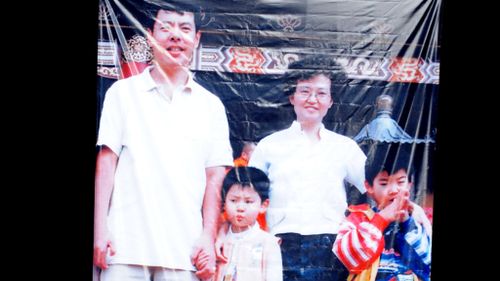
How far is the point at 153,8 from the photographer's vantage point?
286cm

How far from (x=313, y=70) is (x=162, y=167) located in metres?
0.81

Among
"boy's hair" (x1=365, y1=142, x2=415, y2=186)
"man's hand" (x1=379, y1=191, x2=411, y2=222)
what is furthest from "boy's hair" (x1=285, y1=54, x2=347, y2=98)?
"man's hand" (x1=379, y1=191, x2=411, y2=222)

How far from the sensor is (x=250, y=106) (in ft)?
9.47

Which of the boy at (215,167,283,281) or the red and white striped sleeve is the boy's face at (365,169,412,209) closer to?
the red and white striped sleeve

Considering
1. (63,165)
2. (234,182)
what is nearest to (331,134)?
(234,182)

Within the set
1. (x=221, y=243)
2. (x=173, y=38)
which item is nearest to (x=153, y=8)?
(x=173, y=38)

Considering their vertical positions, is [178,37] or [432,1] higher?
[432,1]

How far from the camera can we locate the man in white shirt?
2.81 metres

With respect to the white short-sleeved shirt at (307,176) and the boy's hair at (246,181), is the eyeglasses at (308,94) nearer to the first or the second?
the white short-sleeved shirt at (307,176)

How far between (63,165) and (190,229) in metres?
0.66

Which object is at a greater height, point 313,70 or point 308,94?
point 313,70

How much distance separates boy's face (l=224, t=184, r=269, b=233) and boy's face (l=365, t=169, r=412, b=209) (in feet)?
1.75

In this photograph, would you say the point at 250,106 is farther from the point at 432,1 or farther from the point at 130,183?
the point at 432,1

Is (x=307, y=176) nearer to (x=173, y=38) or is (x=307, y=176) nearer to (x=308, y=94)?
A: (x=308, y=94)
